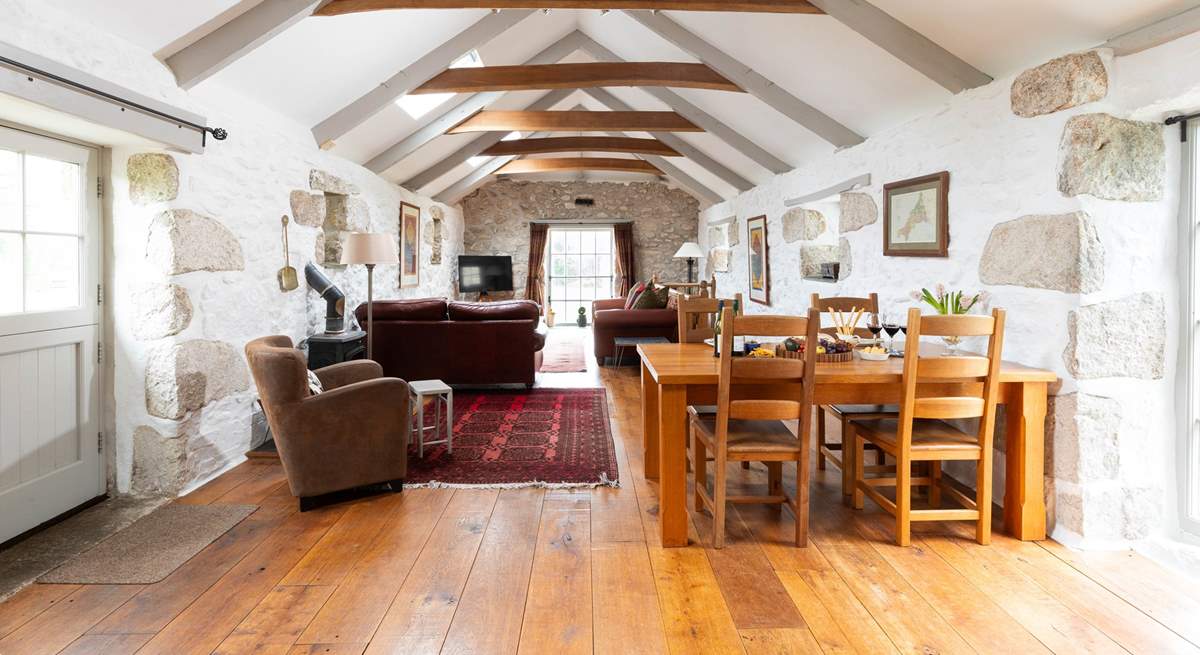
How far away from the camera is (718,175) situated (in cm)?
823

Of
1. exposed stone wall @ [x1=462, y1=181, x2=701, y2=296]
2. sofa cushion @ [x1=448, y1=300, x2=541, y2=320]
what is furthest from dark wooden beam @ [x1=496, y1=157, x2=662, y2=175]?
sofa cushion @ [x1=448, y1=300, x2=541, y2=320]

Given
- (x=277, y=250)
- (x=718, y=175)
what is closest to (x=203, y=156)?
(x=277, y=250)

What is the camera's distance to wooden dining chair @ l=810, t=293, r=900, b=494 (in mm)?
3211

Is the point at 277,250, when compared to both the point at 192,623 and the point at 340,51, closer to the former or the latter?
the point at 340,51

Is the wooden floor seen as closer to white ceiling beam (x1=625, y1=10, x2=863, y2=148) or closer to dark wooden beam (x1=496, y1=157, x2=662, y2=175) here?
white ceiling beam (x1=625, y1=10, x2=863, y2=148)

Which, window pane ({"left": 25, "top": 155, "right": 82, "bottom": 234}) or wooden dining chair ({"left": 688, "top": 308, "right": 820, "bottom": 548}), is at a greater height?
window pane ({"left": 25, "top": 155, "right": 82, "bottom": 234})

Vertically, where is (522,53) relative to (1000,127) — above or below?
above

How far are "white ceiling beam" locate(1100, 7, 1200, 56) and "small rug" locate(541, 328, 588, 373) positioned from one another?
17.7 feet

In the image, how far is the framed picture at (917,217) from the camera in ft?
11.9

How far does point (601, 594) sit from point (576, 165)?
879cm

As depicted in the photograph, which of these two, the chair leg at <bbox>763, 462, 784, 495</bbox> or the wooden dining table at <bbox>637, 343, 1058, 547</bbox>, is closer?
the wooden dining table at <bbox>637, 343, 1058, 547</bbox>

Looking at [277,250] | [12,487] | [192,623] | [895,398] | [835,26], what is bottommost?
[192,623]

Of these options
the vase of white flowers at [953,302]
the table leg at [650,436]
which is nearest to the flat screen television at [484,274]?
the table leg at [650,436]

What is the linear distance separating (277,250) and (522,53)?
3.03 meters
